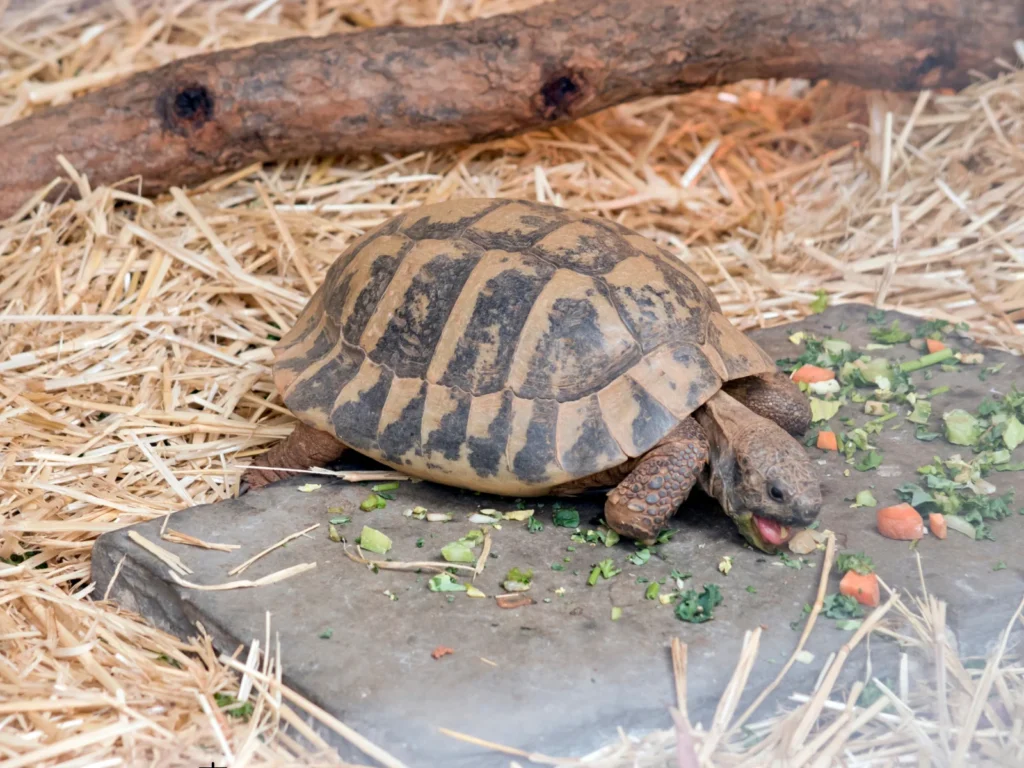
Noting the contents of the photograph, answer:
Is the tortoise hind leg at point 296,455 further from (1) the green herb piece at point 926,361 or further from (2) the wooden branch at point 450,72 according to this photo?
(1) the green herb piece at point 926,361

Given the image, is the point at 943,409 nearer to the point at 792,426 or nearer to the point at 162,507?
the point at 792,426

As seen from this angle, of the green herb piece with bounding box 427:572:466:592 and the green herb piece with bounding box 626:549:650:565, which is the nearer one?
the green herb piece with bounding box 427:572:466:592

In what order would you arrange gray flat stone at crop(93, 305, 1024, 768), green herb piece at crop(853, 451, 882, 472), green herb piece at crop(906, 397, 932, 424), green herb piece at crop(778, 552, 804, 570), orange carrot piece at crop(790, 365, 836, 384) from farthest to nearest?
1. orange carrot piece at crop(790, 365, 836, 384)
2. green herb piece at crop(906, 397, 932, 424)
3. green herb piece at crop(853, 451, 882, 472)
4. green herb piece at crop(778, 552, 804, 570)
5. gray flat stone at crop(93, 305, 1024, 768)

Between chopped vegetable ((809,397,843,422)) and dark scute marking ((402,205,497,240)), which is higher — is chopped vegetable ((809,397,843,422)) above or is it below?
below

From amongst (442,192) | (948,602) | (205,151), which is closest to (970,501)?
(948,602)

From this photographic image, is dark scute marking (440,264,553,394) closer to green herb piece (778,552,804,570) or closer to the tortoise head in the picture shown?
the tortoise head

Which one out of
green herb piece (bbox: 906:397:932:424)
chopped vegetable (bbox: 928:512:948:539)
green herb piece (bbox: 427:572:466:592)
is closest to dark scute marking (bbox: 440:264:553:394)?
green herb piece (bbox: 427:572:466:592)

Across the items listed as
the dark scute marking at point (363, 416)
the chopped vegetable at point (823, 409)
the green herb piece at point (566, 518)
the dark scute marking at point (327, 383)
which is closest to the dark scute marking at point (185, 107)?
the dark scute marking at point (327, 383)
